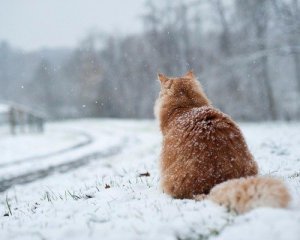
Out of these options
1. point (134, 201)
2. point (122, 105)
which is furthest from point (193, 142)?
point (122, 105)

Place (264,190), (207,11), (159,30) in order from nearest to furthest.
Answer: (264,190) < (207,11) < (159,30)

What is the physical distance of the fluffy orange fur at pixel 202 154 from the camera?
4.26 meters

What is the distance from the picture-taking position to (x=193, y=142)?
4469 millimetres

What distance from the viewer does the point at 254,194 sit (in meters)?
3.48

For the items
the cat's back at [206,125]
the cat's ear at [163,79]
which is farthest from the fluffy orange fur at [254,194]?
the cat's ear at [163,79]

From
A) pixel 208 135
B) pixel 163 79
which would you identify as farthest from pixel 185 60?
pixel 208 135

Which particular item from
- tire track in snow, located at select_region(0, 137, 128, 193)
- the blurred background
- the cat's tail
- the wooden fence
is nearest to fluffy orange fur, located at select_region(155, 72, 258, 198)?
the cat's tail

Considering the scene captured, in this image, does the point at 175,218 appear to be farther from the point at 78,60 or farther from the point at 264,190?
the point at 78,60

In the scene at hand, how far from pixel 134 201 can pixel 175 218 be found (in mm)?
1156

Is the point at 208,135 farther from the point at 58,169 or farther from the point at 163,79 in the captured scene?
the point at 58,169

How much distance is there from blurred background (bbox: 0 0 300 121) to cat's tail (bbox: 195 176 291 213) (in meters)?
11.9

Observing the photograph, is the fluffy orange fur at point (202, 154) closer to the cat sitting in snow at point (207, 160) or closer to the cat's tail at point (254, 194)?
the cat sitting in snow at point (207, 160)

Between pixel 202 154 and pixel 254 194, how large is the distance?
960 millimetres

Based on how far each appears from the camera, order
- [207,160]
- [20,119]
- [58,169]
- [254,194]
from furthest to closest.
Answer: [20,119], [58,169], [207,160], [254,194]
